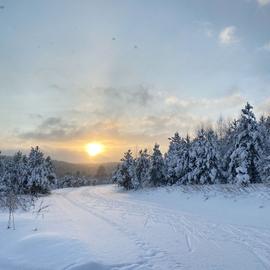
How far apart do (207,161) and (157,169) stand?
12744 mm

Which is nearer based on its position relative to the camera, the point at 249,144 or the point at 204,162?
the point at 249,144

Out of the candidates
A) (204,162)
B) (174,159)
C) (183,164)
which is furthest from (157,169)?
(204,162)

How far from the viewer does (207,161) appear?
40250mm

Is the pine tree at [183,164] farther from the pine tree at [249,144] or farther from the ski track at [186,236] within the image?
the ski track at [186,236]

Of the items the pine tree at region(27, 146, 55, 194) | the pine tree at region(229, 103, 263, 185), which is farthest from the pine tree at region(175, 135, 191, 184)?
the pine tree at region(27, 146, 55, 194)

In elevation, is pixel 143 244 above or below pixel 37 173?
below

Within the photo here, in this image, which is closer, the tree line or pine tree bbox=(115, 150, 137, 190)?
the tree line

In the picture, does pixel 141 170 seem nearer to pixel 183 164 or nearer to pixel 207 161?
pixel 183 164

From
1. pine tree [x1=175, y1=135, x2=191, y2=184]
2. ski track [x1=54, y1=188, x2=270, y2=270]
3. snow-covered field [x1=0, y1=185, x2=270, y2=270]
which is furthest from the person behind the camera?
pine tree [x1=175, y1=135, x2=191, y2=184]

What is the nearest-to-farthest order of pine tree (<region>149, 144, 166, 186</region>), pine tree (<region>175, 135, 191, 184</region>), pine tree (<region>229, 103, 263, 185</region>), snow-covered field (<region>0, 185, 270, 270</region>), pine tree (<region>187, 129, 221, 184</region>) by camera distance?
snow-covered field (<region>0, 185, 270, 270</region>) < pine tree (<region>229, 103, 263, 185</region>) < pine tree (<region>187, 129, 221, 184</region>) < pine tree (<region>175, 135, 191, 184</region>) < pine tree (<region>149, 144, 166, 186</region>)

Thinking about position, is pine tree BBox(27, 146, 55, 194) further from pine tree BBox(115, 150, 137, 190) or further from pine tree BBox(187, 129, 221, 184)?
pine tree BBox(187, 129, 221, 184)

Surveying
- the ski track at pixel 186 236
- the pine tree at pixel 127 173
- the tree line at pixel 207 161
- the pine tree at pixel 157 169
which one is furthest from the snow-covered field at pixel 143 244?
the pine tree at pixel 127 173

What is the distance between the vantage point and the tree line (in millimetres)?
31578

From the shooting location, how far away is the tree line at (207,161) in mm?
31578
